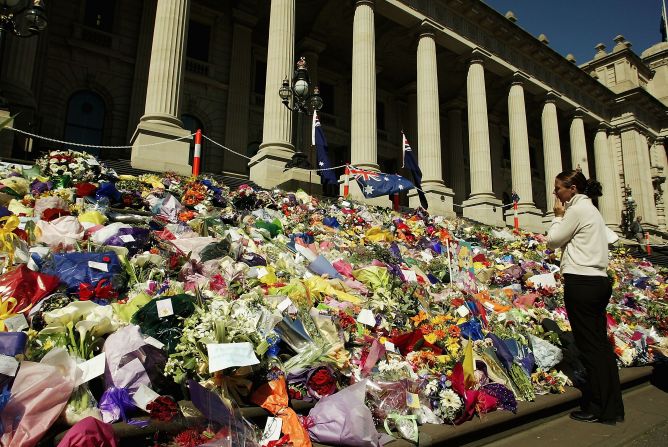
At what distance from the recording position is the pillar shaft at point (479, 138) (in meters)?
18.5

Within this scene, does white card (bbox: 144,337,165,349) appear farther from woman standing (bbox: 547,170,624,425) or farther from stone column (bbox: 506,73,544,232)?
stone column (bbox: 506,73,544,232)

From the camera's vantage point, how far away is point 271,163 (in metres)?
11.4

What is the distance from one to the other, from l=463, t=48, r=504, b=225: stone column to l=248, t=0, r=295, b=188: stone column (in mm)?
9959

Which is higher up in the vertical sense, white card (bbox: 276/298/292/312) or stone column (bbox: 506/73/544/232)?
stone column (bbox: 506/73/544/232)

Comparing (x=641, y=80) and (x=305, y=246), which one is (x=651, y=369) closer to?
(x=305, y=246)

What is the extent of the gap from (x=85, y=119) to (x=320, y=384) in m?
15.1

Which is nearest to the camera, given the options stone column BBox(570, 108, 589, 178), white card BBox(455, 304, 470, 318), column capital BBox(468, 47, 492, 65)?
white card BBox(455, 304, 470, 318)

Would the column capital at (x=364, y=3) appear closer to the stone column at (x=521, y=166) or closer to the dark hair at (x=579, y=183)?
the stone column at (x=521, y=166)

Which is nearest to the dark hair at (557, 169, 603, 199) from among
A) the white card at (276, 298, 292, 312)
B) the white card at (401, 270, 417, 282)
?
the white card at (401, 270, 417, 282)

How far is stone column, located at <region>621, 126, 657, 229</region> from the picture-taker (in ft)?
91.5

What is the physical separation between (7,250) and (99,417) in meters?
Result: 2.33

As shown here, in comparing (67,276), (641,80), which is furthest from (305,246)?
(641,80)

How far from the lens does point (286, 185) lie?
433 inches

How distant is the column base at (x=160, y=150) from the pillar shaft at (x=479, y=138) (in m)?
13.4
